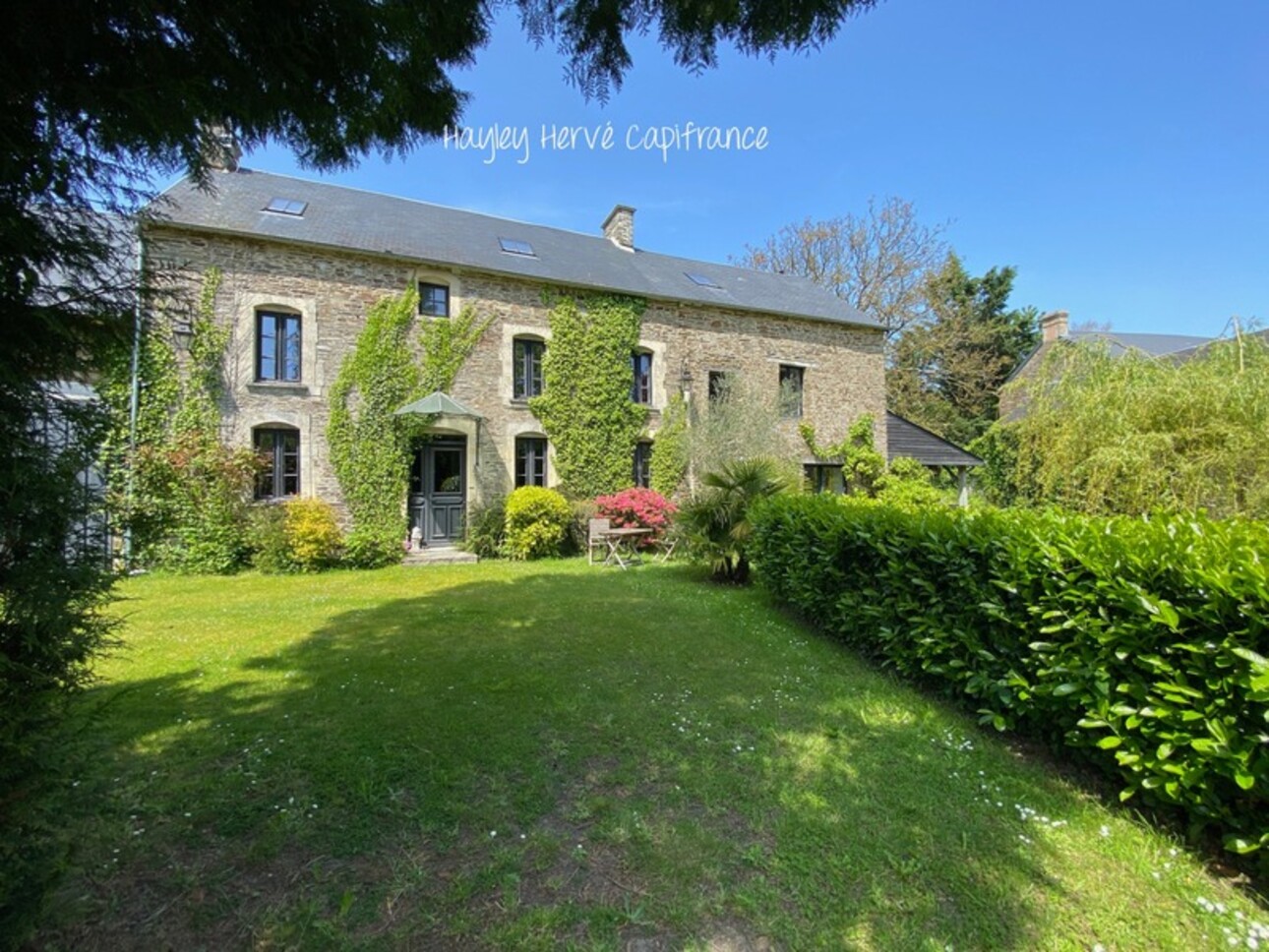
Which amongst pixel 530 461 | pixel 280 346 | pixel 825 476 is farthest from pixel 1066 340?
pixel 280 346

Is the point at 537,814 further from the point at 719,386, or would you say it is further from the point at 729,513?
the point at 719,386

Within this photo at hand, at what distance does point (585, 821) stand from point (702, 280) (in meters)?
16.8

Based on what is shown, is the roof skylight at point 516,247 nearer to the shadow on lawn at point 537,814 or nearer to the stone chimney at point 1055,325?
the shadow on lawn at point 537,814

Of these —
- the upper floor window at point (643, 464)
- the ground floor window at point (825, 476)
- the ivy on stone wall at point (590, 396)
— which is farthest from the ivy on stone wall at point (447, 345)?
the ground floor window at point (825, 476)

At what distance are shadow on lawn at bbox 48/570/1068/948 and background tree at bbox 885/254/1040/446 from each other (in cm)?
2586

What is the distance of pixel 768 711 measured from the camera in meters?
3.88

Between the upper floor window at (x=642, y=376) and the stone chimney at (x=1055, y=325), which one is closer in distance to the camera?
the upper floor window at (x=642, y=376)

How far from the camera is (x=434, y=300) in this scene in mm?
12656

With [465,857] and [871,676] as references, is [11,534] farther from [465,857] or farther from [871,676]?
[871,676]

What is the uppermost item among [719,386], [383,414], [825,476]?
[719,386]

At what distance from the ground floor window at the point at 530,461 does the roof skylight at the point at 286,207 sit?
7077 mm

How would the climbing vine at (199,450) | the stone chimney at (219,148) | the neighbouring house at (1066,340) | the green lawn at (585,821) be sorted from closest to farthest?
the stone chimney at (219,148) → the green lawn at (585,821) → the neighbouring house at (1066,340) → the climbing vine at (199,450)

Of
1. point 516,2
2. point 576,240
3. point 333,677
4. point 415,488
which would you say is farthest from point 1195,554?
point 576,240

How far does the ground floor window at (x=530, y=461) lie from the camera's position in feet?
43.8
